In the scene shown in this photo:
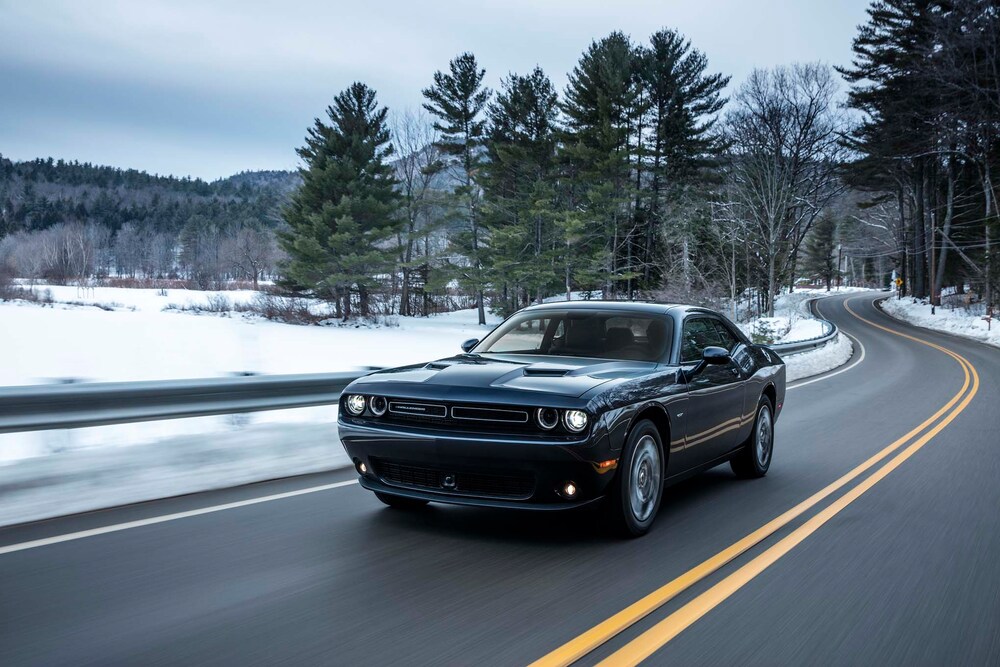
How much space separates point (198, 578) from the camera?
4223mm

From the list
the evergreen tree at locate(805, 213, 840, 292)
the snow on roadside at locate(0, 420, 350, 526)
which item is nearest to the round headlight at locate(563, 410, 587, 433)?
the snow on roadside at locate(0, 420, 350, 526)

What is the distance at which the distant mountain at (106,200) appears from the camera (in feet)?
462

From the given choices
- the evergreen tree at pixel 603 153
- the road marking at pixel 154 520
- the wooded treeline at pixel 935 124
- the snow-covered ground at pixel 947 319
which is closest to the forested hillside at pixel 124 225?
the evergreen tree at pixel 603 153

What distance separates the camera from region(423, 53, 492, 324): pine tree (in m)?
50.6

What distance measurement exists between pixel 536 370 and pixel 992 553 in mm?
2982

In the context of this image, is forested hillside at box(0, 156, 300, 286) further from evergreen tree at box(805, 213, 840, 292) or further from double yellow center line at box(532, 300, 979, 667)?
double yellow center line at box(532, 300, 979, 667)

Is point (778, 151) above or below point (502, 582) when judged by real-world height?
above

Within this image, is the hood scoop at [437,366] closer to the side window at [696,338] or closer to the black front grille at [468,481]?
the black front grille at [468,481]

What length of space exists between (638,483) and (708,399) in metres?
1.23

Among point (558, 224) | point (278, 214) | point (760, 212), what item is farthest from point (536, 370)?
point (278, 214)

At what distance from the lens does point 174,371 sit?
72.7ft

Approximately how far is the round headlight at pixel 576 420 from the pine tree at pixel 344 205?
4051cm

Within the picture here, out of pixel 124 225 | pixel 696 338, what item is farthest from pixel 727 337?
pixel 124 225

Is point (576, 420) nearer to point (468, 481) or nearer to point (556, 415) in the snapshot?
point (556, 415)
